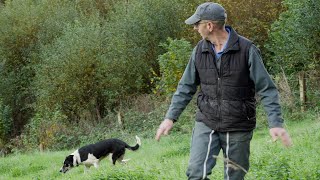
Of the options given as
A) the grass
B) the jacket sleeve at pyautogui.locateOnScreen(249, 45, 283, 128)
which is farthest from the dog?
the jacket sleeve at pyautogui.locateOnScreen(249, 45, 283, 128)

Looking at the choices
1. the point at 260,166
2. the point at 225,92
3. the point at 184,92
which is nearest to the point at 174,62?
the point at 260,166

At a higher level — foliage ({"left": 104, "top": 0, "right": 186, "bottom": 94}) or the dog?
foliage ({"left": 104, "top": 0, "right": 186, "bottom": 94})

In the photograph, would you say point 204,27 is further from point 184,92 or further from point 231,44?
point 184,92

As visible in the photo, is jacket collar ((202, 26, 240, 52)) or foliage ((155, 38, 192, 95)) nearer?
jacket collar ((202, 26, 240, 52))

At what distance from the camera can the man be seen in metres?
5.25

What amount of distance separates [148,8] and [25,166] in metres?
14.9

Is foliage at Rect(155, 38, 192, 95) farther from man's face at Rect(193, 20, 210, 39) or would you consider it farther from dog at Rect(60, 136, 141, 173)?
man's face at Rect(193, 20, 210, 39)

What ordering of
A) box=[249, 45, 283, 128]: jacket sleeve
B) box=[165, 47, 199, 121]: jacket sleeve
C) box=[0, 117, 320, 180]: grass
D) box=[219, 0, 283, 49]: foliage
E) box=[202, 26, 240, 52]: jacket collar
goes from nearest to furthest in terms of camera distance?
box=[249, 45, 283, 128]: jacket sleeve < box=[202, 26, 240, 52]: jacket collar < box=[165, 47, 199, 121]: jacket sleeve < box=[0, 117, 320, 180]: grass < box=[219, 0, 283, 49]: foliage

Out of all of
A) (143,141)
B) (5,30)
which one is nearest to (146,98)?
(143,141)

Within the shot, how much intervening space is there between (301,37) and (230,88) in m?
14.1

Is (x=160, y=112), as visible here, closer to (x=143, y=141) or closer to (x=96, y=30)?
(x=143, y=141)

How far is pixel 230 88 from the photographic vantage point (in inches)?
209

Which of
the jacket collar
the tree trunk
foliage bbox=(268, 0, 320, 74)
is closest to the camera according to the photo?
the jacket collar

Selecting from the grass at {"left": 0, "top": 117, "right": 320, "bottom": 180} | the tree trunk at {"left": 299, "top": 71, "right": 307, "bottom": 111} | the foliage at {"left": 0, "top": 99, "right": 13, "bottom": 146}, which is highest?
the grass at {"left": 0, "top": 117, "right": 320, "bottom": 180}
